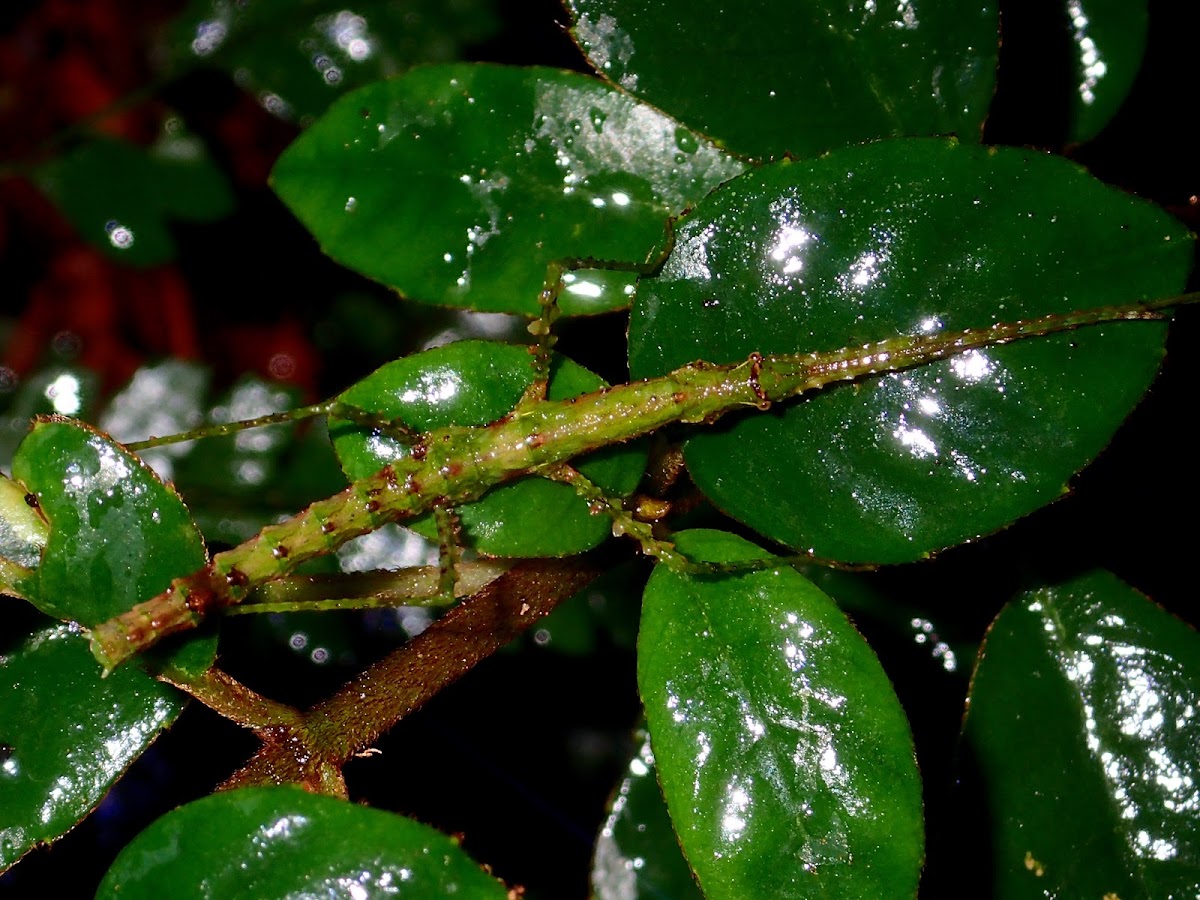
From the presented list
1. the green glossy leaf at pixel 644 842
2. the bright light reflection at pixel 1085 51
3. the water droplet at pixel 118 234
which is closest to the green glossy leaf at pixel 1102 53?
the bright light reflection at pixel 1085 51

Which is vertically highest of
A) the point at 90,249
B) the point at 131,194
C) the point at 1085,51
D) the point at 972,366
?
the point at 1085,51

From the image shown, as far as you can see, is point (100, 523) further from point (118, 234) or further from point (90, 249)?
point (90, 249)

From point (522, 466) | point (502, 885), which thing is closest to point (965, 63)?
point (522, 466)

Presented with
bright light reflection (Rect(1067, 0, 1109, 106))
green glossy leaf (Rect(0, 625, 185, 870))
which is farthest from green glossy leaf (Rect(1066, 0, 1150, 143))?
green glossy leaf (Rect(0, 625, 185, 870))

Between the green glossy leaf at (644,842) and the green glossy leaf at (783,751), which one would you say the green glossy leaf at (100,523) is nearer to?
the green glossy leaf at (783,751)

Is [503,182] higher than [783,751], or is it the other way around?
[503,182]

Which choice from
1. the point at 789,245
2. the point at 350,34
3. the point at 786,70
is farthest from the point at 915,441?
the point at 350,34

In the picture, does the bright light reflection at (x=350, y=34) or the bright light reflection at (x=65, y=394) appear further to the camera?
the bright light reflection at (x=65, y=394)
